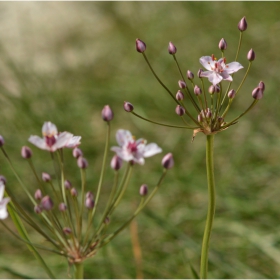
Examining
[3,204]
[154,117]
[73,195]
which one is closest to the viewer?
[3,204]

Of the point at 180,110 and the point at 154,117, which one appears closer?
the point at 180,110

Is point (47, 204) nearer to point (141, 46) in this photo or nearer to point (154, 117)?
point (141, 46)

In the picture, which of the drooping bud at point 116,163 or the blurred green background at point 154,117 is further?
the blurred green background at point 154,117

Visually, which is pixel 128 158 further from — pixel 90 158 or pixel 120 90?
pixel 120 90

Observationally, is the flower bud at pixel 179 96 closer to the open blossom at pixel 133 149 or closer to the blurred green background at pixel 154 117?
the open blossom at pixel 133 149

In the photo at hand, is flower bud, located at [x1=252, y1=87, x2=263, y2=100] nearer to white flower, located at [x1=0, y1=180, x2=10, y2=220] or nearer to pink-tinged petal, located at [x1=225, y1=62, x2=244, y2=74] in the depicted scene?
pink-tinged petal, located at [x1=225, y1=62, x2=244, y2=74]

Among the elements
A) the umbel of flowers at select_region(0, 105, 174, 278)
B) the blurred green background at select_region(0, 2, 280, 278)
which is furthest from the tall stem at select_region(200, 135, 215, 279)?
the blurred green background at select_region(0, 2, 280, 278)

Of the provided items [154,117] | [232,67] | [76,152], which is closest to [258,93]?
[232,67]

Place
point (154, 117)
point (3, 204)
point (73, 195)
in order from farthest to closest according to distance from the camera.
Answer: point (154, 117), point (73, 195), point (3, 204)

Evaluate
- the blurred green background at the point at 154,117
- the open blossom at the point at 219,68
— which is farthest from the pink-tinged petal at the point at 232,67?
the blurred green background at the point at 154,117
